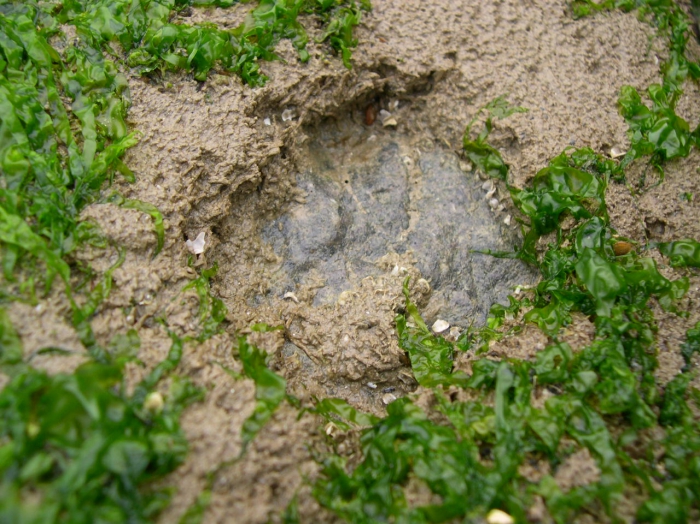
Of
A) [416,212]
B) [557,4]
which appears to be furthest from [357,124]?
[557,4]

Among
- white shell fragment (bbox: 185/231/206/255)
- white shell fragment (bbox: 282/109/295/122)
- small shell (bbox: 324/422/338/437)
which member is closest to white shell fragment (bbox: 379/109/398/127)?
white shell fragment (bbox: 282/109/295/122)

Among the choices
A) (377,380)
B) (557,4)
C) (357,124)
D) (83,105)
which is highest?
(557,4)

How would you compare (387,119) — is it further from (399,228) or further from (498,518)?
(498,518)

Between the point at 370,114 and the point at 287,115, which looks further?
the point at 370,114

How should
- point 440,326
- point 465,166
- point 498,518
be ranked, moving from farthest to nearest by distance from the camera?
point 465,166 < point 440,326 < point 498,518

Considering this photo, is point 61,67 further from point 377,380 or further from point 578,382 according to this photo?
point 578,382

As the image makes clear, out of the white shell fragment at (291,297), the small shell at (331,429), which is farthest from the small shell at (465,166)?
the small shell at (331,429)

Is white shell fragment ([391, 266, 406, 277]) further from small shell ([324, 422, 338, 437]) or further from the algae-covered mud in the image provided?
small shell ([324, 422, 338, 437])

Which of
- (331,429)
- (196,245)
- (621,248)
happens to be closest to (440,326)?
(331,429)
